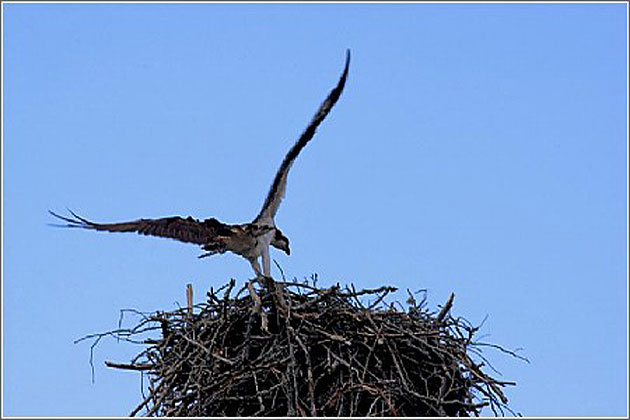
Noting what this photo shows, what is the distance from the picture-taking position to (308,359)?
8.84 m

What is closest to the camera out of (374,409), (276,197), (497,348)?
(374,409)

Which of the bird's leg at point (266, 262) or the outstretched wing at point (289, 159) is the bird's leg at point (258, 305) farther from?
the outstretched wing at point (289, 159)

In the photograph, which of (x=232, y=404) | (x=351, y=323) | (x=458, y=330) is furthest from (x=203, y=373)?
(x=458, y=330)

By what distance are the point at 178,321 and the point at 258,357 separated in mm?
770

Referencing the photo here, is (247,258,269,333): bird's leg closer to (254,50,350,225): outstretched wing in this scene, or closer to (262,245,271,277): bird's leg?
(262,245,271,277): bird's leg

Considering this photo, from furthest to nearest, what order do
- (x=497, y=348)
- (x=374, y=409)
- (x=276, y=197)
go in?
(x=276, y=197) → (x=497, y=348) → (x=374, y=409)

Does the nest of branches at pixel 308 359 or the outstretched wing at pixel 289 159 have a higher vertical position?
the outstretched wing at pixel 289 159

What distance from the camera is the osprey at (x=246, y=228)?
9.18 meters

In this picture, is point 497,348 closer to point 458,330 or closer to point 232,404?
point 458,330

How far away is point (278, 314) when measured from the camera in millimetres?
9180

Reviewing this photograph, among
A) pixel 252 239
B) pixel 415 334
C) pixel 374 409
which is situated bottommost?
pixel 374 409

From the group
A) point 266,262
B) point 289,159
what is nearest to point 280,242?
point 266,262

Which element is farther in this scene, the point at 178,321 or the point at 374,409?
the point at 178,321

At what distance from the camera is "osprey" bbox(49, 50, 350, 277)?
9180 mm
